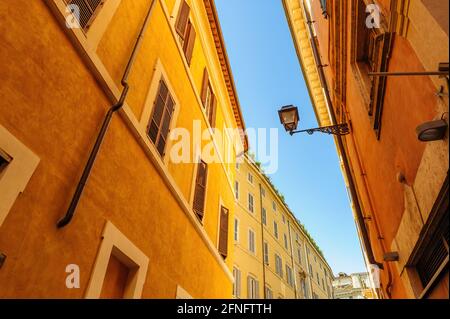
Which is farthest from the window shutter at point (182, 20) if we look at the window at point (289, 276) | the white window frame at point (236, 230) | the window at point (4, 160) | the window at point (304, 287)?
the window at point (304, 287)

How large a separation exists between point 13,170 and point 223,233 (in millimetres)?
7750

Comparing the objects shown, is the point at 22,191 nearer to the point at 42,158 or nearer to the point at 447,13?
the point at 42,158

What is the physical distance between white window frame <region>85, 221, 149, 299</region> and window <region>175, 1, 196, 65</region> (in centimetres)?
542

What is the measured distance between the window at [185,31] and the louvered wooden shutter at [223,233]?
4.96m

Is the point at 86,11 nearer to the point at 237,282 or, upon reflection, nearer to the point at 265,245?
the point at 237,282

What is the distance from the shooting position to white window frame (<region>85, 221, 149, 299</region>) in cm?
376

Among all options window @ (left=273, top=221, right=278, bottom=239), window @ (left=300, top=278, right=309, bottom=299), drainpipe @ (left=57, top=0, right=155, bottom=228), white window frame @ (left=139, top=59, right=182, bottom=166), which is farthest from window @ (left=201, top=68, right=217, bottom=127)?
window @ (left=300, top=278, right=309, bottom=299)

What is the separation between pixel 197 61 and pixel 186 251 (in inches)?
223

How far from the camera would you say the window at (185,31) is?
7958mm

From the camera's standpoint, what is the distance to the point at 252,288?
19172 mm

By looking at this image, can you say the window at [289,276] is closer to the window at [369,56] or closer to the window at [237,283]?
the window at [237,283]

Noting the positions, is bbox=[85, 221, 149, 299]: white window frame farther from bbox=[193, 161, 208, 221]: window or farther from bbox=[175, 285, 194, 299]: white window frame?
bbox=[193, 161, 208, 221]: window

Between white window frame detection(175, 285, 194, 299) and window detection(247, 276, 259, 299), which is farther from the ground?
window detection(247, 276, 259, 299)

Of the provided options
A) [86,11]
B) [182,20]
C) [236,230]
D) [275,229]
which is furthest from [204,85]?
[275,229]
